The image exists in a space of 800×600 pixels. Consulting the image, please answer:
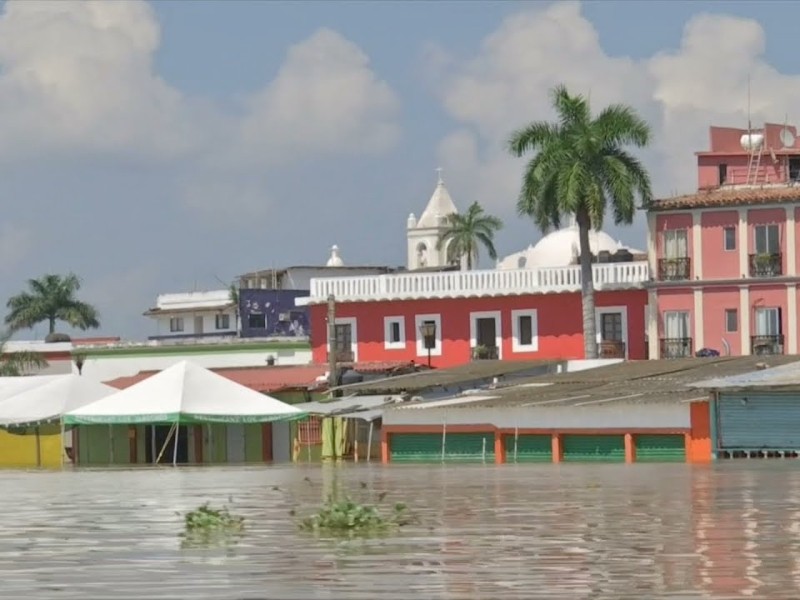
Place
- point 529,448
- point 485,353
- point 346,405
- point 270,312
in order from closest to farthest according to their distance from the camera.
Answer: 1. point 529,448
2. point 346,405
3. point 485,353
4. point 270,312

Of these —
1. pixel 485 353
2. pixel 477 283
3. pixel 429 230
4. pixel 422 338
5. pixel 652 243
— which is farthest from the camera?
pixel 429 230

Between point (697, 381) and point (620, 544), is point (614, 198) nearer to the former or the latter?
point (697, 381)

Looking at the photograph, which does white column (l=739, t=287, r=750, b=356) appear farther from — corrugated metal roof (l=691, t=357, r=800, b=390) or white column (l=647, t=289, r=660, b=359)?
corrugated metal roof (l=691, t=357, r=800, b=390)

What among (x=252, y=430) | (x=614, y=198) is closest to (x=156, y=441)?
(x=252, y=430)

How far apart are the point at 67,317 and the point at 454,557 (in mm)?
94035

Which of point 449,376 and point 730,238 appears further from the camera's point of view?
point 730,238

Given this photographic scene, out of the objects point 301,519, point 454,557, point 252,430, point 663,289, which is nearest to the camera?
point 454,557

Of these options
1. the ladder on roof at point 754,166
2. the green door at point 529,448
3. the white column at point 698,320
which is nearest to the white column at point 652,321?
the white column at point 698,320

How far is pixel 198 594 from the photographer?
15406 mm

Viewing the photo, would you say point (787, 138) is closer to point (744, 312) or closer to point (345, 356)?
point (744, 312)

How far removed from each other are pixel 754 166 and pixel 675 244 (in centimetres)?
541

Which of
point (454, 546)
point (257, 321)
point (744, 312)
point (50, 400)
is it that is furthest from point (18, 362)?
point (454, 546)

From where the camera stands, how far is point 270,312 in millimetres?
89375

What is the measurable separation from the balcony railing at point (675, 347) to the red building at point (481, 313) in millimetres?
1253
